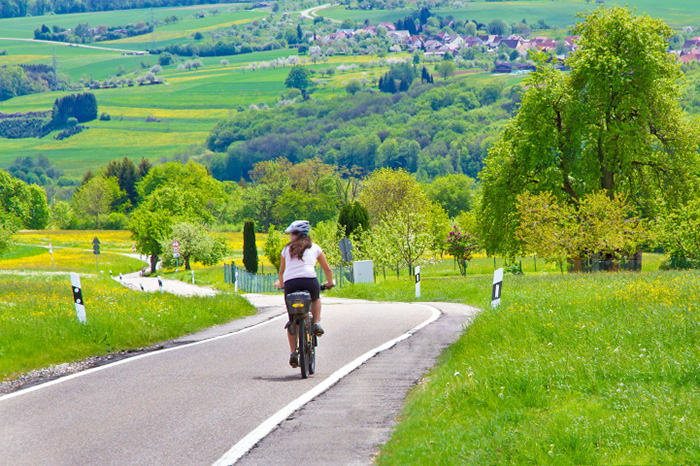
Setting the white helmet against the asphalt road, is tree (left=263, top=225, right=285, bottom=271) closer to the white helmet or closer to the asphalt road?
the asphalt road

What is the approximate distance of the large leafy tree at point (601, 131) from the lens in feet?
127

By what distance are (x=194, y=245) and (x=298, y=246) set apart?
74022 mm

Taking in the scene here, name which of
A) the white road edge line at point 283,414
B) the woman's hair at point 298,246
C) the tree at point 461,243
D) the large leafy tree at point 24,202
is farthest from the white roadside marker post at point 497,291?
the large leafy tree at point 24,202

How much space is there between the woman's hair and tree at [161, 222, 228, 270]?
73.5 meters

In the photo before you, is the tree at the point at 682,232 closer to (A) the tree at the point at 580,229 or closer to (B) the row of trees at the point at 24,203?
(A) the tree at the point at 580,229

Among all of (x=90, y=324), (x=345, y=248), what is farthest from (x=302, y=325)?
(x=345, y=248)

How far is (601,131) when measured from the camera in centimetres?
4019

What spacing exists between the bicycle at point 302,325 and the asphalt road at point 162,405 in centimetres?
Answer: 21

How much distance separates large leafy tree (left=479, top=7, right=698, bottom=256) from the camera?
38812 millimetres

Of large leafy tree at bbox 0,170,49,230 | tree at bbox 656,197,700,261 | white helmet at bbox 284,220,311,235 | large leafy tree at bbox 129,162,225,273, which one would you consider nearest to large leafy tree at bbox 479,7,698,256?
tree at bbox 656,197,700,261

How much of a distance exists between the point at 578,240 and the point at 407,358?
26.1 m

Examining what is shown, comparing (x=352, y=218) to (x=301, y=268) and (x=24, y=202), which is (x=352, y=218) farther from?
(x=24, y=202)

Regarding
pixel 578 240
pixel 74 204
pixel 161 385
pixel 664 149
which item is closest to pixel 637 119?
pixel 664 149

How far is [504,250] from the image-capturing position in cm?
4259
